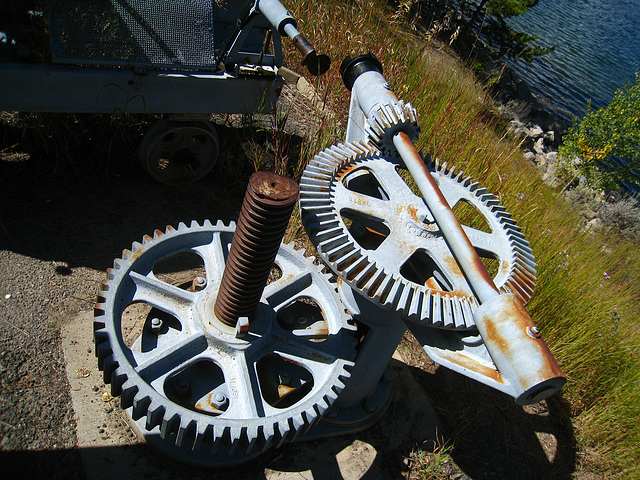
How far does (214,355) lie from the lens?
84.0 inches

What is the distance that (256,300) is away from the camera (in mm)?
2092

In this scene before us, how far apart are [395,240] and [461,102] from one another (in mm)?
3750

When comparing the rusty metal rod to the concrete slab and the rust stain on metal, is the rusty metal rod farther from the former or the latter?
the concrete slab

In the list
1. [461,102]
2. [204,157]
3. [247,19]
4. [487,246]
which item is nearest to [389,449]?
[487,246]

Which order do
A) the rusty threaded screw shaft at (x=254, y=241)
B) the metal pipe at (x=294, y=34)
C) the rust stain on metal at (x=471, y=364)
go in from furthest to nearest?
the metal pipe at (x=294, y=34) < the rust stain on metal at (x=471, y=364) < the rusty threaded screw shaft at (x=254, y=241)

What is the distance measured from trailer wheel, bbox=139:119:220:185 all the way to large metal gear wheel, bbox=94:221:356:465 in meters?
1.18

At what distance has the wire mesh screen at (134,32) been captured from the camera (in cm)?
286

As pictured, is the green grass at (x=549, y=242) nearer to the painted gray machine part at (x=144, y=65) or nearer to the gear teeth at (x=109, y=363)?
the painted gray machine part at (x=144, y=65)

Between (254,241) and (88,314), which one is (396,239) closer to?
(254,241)

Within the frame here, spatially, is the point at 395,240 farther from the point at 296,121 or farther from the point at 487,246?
the point at 296,121

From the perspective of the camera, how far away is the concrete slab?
2.32 meters

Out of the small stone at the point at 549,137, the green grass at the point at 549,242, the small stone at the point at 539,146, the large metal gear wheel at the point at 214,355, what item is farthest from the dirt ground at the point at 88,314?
the small stone at the point at 549,137

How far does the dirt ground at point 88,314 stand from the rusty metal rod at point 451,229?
1.46 m

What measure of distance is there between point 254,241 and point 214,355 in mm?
Answer: 635
